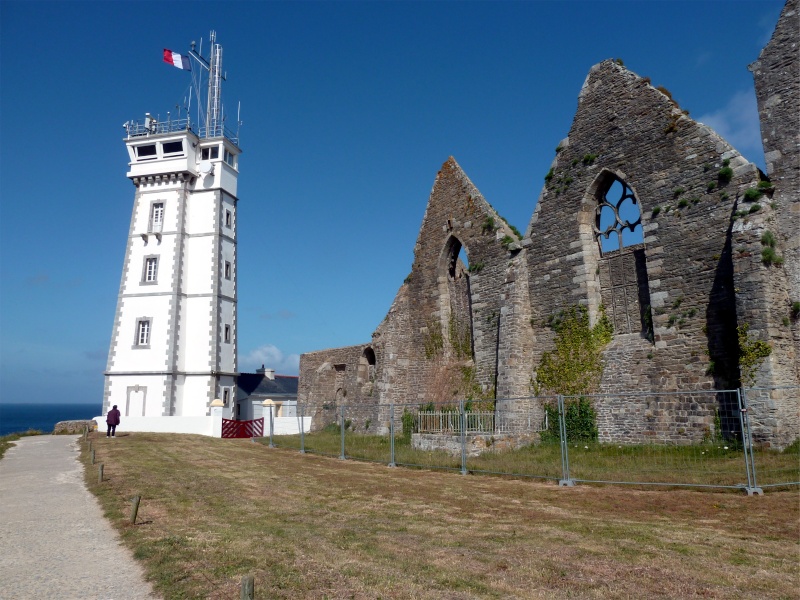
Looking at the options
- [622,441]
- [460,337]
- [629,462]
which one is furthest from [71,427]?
[629,462]

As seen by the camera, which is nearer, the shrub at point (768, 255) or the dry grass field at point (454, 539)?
the dry grass field at point (454, 539)

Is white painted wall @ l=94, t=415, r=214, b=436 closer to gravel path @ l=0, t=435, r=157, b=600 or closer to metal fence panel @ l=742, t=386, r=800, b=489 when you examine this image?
gravel path @ l=0, t=435, r=157, b=600

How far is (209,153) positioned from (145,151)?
4.12 m

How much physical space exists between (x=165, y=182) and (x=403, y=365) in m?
23.0

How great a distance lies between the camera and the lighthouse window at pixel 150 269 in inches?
1383

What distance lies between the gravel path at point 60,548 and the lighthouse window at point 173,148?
28.6 m

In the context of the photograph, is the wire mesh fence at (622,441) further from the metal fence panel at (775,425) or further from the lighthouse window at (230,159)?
the lighthouse window at (230,159)

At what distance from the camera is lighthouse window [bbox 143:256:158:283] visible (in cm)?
3512

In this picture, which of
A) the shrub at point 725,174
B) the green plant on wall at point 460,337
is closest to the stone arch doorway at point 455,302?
the green plant on wall at point 460,337

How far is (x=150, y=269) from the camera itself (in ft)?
116

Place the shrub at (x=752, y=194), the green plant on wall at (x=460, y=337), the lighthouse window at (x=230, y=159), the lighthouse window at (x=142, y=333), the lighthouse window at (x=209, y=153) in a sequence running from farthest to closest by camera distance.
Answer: the lighthouse window at (x=230, y=159)
the lighthouse window at (x=209, y=153)
the lighthouse window at (x=142, y=333)
the green plant on wall at (x=460, y=337)
the shrub at (x=752, y=194)

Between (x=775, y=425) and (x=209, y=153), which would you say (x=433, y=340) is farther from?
(x=209, y=153)

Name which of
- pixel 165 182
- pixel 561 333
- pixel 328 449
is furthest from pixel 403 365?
pixel 165 182

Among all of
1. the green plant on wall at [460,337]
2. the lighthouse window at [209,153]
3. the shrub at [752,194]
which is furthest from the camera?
the lighthouse window at [209,153]
